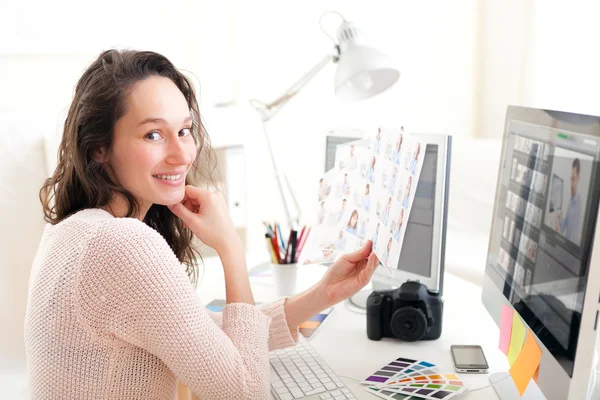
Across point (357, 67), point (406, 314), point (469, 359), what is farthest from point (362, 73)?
point (469, 359)

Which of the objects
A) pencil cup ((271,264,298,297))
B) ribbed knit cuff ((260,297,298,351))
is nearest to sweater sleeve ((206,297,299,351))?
ribbed knit cuff ((260,297,298,351))

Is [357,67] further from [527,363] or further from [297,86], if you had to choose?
[527,363]

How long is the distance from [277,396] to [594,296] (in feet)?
1.76

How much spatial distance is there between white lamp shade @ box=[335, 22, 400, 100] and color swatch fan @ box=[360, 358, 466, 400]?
0.79 m

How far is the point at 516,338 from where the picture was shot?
3.27ft

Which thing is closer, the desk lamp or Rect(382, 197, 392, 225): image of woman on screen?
Rect(382, 197, 392, 225): image of woman on screen

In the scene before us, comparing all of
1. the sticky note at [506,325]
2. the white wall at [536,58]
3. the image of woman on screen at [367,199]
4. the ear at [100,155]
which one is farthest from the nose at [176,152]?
the white wall at [536,58]

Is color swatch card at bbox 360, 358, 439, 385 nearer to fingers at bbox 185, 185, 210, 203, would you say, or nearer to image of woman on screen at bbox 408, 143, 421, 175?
image of woman on screen at bbox 408, 143, 421, 175

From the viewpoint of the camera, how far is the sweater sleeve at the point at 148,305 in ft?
3.07

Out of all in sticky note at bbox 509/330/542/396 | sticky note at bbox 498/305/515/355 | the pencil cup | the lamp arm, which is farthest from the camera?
the lamp arm

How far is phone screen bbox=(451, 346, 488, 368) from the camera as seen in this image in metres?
1.17

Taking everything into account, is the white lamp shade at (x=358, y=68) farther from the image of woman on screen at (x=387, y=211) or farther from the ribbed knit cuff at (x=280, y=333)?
the ribbed knit cuff at (x=280, y=333)

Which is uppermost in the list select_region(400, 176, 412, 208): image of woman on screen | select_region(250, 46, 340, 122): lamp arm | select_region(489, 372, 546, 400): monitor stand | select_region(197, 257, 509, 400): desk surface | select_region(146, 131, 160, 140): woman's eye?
select_region(250, 46, 340, 122): lamp arm

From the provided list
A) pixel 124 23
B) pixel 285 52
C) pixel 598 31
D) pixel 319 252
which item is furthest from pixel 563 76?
pixel 319 252
